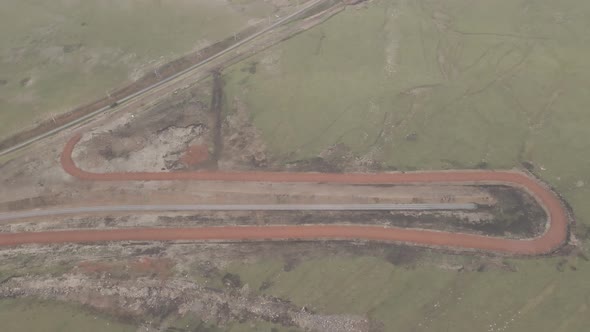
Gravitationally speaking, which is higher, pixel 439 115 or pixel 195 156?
pixel 195 156

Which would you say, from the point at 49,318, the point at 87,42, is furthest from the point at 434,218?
the point at 87,42

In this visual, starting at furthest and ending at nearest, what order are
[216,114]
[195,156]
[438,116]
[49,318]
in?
1. [216,114]
2. [438,116]
3. [195,156]
4. [49,318]

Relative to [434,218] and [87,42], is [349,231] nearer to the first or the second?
[434,218]

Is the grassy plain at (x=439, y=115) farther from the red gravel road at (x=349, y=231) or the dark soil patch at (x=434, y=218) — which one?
the dark soil patch at (x=434, y=218)

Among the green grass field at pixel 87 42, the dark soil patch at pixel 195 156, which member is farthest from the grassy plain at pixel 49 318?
the green grass field at pixel 87 42

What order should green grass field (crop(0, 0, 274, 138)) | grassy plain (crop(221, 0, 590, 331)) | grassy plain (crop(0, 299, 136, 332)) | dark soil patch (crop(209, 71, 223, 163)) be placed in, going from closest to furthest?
grassy plain (crop(0, 299, 136, 332)) → grassy plain (crop(221, 0, 590, 331)) → dark soil patch (crop(209, 71, 223, 163)) → green grass field (crop(0, 0, 274, 138))

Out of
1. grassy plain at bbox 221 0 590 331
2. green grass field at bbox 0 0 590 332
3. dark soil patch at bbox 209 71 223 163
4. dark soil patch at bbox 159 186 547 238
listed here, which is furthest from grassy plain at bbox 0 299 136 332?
dark soil patch at bbox 209 71 223 163

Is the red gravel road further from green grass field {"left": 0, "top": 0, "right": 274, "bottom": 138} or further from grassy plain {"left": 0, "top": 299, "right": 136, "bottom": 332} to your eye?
green grass field {"left": 0, "top": 0, "right": 274, "bottom": 138}
